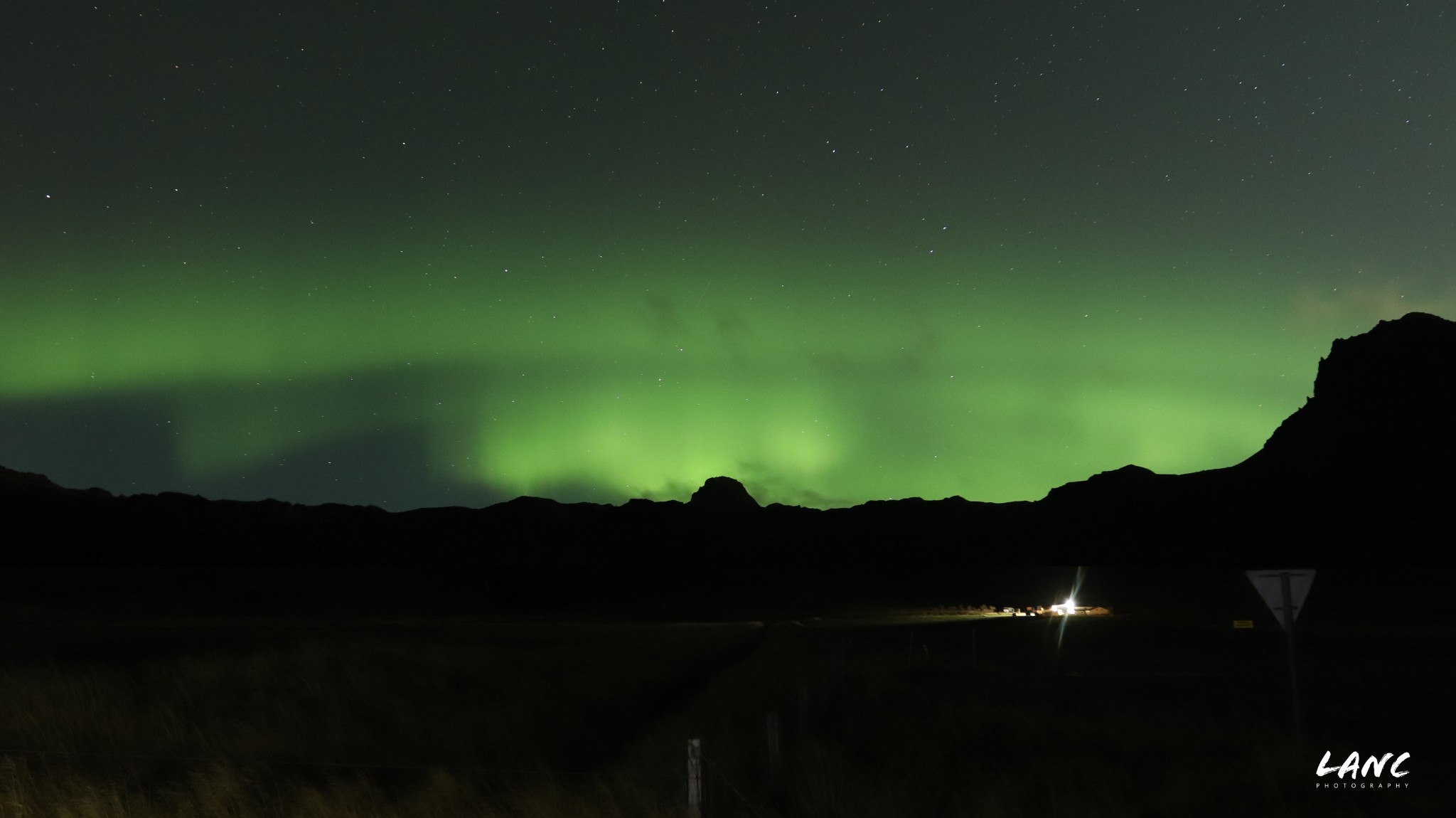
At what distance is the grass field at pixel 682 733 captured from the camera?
11469mm

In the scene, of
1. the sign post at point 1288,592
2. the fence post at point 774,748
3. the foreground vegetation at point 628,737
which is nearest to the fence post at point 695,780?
the foreground vegetation at point 628,737

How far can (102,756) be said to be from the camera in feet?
43.9

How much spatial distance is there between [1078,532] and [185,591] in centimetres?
12771

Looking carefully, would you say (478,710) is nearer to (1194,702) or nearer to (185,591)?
(1194,702)

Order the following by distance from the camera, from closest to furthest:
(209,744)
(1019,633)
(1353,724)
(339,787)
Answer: (339,787), (209,744), (1353,724), (1019,633)

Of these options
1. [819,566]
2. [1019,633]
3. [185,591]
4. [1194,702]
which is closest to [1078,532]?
[819,566]

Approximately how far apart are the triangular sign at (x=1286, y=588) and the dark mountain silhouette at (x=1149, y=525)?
5949 inches

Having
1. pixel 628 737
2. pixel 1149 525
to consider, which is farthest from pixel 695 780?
pixel 1149 525

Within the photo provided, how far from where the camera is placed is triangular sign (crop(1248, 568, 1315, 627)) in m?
14.2

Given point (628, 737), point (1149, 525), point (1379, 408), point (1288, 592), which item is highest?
point (1379, 408)

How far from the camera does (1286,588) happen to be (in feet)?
47.1

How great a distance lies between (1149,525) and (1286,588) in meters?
180

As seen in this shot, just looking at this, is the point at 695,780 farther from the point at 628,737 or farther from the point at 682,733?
the point at 628,737

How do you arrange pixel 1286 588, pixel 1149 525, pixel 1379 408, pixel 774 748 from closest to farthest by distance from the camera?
pixel 774 748
pixel 1286 588
pixel 1379 408
pixel 1149 525
